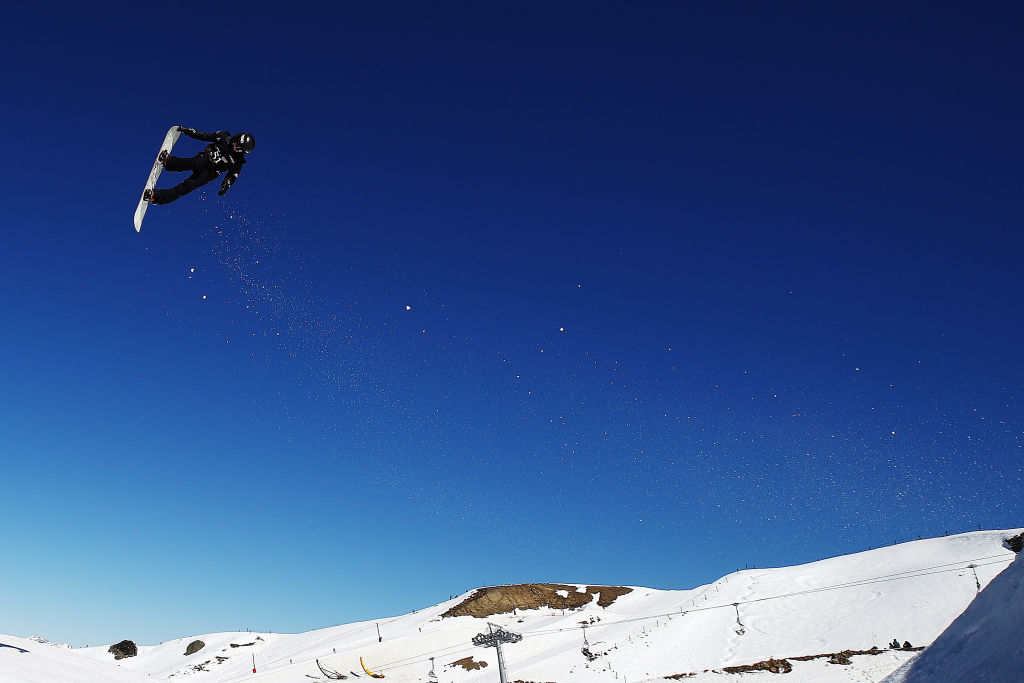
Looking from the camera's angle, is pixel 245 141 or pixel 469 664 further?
pixel 469 664

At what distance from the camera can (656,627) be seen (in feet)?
167

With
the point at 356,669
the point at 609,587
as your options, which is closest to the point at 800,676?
the point at 356,669

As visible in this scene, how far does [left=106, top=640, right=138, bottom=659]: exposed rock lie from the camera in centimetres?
7569

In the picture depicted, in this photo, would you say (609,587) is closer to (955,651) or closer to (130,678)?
(955,651)

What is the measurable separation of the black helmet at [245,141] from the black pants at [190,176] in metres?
0.77

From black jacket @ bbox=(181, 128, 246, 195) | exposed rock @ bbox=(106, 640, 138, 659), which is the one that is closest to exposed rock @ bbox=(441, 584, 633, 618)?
exposed rock @ bbox=(106, 640, 138, 659)

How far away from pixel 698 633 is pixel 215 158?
48961 mm

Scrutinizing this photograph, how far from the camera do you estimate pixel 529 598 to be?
79500 mm

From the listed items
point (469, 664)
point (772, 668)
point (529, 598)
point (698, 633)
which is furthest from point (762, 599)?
point (529, 598)

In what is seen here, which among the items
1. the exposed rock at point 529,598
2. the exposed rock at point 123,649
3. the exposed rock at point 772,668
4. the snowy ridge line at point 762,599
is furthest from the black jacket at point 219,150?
the exposed rock at point 123,649

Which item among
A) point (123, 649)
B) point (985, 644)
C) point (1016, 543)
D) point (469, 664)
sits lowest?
point (469, 664)

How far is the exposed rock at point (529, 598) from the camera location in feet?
247

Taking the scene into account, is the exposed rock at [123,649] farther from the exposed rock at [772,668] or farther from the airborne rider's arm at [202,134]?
the airborne rider's arm at [202,134]

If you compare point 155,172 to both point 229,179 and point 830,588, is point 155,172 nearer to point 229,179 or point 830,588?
point 229,179
